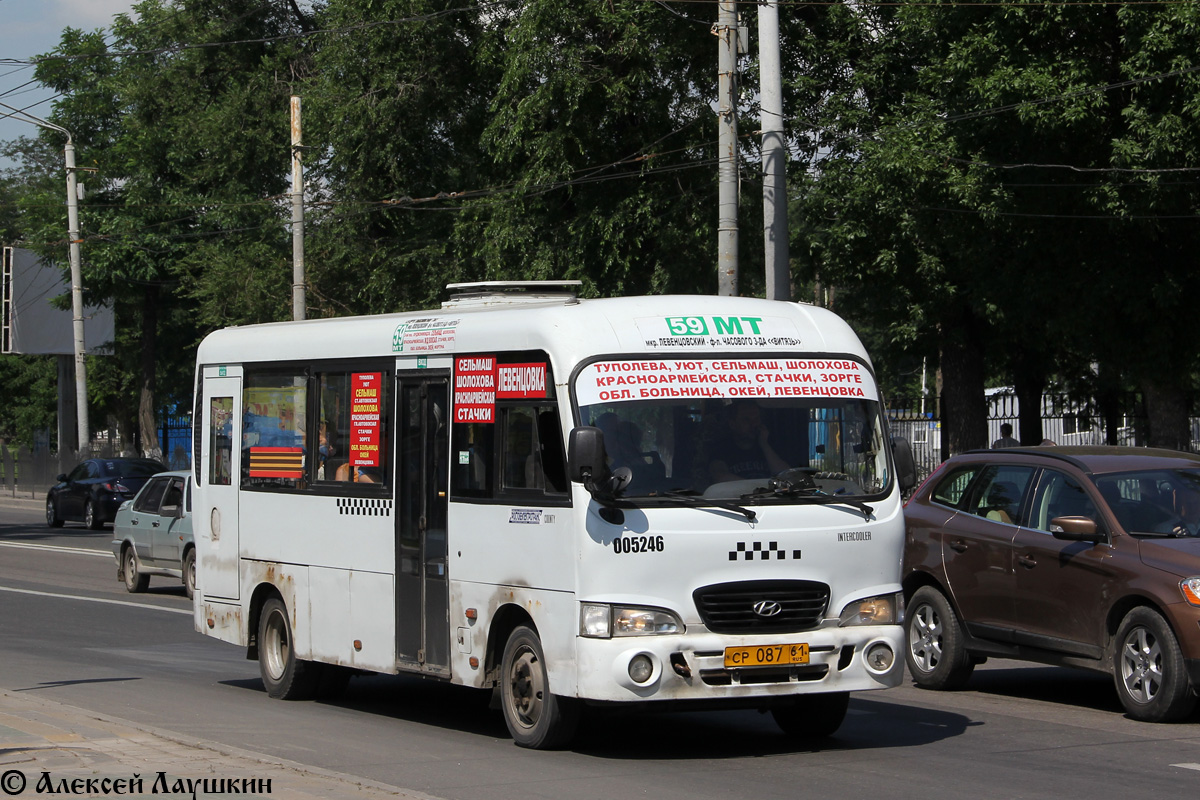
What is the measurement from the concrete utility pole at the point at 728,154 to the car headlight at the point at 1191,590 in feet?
32.8

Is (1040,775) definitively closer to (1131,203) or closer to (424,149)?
(1131,203)

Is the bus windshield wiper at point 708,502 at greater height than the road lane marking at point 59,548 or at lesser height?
greater

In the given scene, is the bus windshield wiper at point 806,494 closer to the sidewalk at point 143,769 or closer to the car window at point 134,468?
the sidewalk at point 143,769

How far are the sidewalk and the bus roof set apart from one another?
108 inches

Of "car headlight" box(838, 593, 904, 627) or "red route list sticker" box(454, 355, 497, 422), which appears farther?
"red route list sticker" box(454, 355, 497, 422)

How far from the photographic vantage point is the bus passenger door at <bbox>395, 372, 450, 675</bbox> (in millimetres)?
9891

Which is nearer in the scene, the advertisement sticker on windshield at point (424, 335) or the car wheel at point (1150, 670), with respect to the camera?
the car wheel at point (1150, 670)

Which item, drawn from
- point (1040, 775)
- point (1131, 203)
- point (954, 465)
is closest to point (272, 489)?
point (954, 465)

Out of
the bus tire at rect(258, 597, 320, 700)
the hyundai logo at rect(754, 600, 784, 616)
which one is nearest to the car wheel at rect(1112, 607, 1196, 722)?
the hyundai logo at rect(754, 600, 784, 616)

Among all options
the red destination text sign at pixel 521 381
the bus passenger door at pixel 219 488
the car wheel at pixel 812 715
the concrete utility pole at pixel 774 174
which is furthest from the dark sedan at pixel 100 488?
the car wheel at pixel 812 715

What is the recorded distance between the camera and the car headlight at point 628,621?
8391mm

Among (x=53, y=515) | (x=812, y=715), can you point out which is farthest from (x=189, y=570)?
(x=53, y=515)

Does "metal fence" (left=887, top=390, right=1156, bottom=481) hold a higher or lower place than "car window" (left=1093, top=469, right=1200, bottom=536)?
higher

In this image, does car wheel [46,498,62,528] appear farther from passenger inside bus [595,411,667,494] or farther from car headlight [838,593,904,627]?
car headlight [838,593,904,627]
